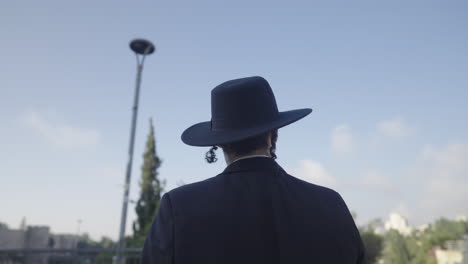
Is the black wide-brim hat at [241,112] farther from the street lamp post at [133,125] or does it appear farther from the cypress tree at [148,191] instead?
the cypress tree at [148,191]

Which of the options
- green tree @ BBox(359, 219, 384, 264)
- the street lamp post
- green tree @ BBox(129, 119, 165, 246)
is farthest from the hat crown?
green tree @ BBox(359, 219, 384, 264)

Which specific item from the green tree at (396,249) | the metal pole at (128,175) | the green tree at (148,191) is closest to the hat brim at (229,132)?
the metal pole at (128,175)

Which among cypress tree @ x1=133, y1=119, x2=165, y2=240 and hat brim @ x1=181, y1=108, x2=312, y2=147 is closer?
hat brim @ x1=181, y1=108, x2=312, y2=147

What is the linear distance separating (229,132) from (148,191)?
3058 centimetres

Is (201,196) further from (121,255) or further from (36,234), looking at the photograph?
(36,234)

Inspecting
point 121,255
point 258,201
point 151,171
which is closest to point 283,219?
point 258,201

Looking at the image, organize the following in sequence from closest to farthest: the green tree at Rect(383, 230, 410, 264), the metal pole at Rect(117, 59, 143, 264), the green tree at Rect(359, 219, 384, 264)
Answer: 1. the metal pole at Rect(117, 59, 143, 264)
2. the green tree at Rect(359, 219, 384, 264)
3. the green tree at Rect(383, 230, 410, 264)

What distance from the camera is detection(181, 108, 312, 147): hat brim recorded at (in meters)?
1.75

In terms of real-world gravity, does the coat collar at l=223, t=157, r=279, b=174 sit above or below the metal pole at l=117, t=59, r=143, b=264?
below

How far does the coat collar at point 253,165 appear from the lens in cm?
168

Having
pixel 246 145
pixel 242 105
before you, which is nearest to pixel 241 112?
pixel 242 105

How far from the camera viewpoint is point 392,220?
165 metres

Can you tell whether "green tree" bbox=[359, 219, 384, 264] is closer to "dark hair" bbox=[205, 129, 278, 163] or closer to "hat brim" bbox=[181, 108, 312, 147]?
"hat brim" bbox=[181, 108, 312, 147]

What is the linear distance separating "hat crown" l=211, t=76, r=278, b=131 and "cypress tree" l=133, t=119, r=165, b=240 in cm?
2582
